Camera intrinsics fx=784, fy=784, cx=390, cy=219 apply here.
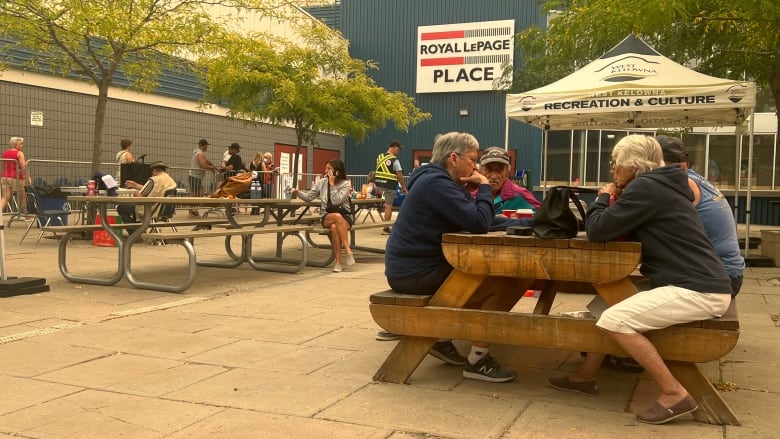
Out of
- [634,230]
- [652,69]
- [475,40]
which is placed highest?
[475,40]

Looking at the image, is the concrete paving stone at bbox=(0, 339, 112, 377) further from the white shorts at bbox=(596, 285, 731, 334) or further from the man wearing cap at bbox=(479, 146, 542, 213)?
the white shorts at bbox=(596, 285, 731, 334)

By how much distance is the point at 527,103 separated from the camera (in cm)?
1012

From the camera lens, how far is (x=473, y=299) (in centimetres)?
462

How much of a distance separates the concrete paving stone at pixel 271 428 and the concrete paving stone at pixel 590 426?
66 centimetres

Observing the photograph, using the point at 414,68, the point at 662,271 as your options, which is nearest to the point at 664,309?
the point at 662,271

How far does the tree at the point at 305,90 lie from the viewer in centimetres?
1856

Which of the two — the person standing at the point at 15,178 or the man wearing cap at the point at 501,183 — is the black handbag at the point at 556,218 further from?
the person standing at the point at 15,178

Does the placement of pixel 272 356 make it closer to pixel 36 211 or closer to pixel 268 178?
pixel 36 211

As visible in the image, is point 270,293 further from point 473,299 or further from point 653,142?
point 653,142

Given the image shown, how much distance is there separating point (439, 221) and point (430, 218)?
53mm

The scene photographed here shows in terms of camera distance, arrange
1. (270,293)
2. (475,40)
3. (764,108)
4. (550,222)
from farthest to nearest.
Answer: (475,40) < (764,108) < (270,293) < (550,222)

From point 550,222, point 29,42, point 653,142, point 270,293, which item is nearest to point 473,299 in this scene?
point 550,222

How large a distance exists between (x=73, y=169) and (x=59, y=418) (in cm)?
1437

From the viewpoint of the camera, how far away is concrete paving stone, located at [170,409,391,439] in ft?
11.3
